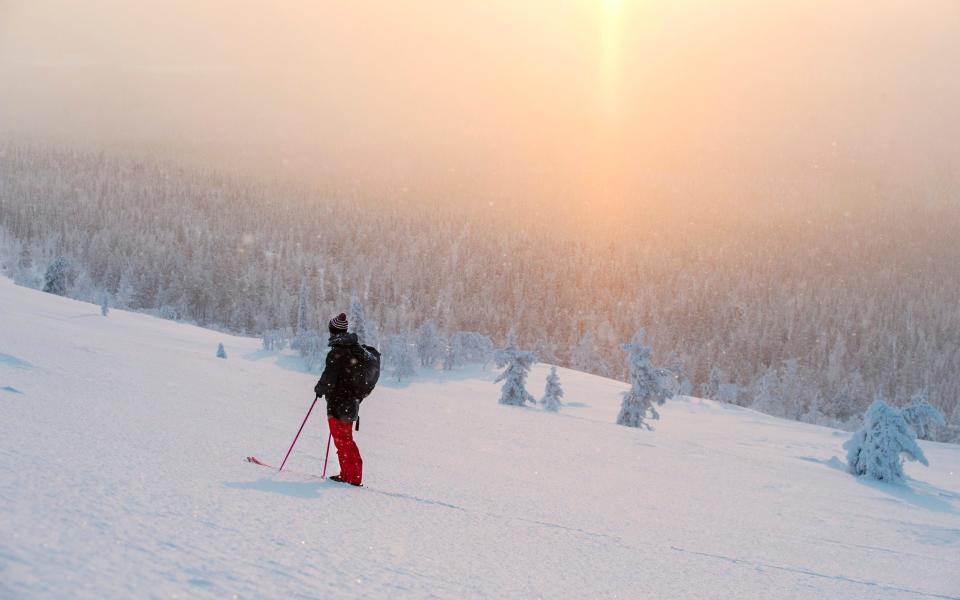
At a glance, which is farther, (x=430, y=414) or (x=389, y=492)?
(x=430, y=414)

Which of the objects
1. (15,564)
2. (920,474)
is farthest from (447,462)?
(920,474)

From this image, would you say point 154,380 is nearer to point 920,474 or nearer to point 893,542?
point 893,542

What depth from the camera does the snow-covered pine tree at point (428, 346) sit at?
64500 millimetres

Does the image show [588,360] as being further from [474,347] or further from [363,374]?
[363,374]

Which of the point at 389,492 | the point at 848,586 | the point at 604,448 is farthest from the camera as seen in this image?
the point at 604,448

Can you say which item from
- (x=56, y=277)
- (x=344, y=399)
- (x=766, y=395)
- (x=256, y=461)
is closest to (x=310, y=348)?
(x=56, y=277)

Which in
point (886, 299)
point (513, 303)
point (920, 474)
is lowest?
point (920, 474)

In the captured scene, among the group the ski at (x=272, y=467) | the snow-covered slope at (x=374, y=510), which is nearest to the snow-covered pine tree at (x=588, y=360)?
the snow-covered slope at (x=374, y=510)

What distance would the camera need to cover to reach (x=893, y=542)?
8.76 meters

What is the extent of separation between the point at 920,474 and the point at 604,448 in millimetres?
26436

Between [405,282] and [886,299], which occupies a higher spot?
[886,299]

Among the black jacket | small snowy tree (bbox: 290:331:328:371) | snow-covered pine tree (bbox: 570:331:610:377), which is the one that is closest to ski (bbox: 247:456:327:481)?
the black jacket

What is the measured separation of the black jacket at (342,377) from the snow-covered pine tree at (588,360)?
3762 inches

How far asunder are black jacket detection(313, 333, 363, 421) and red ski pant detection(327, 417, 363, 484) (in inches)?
3.5
